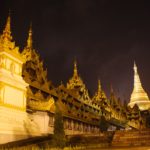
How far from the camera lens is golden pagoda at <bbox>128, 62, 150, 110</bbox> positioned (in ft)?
264

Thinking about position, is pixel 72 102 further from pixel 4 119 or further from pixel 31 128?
pixel 4 119

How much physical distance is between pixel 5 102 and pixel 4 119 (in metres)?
1.33

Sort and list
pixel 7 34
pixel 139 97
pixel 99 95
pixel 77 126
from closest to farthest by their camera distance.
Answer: pixel 7 34, pixel 77 126, pixel 99 95, pixel 139 97

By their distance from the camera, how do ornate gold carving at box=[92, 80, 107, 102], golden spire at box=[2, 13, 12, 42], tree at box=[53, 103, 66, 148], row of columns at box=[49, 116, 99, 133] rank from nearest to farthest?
tree at box=[53, 103, 66, 148]
golden spire at box=[2, 13, 12, 42]
row of columns at box=[49, 116, 99, 133]
ornate gold carving at box=[92, 80, 107, 102]

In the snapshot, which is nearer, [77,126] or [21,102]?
[21,102]

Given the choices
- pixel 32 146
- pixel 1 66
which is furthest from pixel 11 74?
pixel 32 146

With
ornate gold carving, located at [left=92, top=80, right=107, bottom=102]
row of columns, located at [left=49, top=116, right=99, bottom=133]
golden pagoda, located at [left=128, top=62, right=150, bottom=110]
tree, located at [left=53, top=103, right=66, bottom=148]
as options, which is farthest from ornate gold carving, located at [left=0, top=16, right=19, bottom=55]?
golden pagoda, located at [left=128, top=62, right=150, bottom=110]

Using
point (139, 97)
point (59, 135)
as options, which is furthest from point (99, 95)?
point (59, 135)

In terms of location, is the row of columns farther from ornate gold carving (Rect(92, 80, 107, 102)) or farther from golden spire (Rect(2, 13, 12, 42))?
ornate gold carving (Rect(92, 80, 107, 102))

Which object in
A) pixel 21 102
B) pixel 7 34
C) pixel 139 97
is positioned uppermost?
pixel 139 97

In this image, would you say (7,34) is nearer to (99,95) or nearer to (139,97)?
(99,95)

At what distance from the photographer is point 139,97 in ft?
271

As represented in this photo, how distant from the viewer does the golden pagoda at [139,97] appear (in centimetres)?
8038

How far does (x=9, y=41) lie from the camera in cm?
2061
